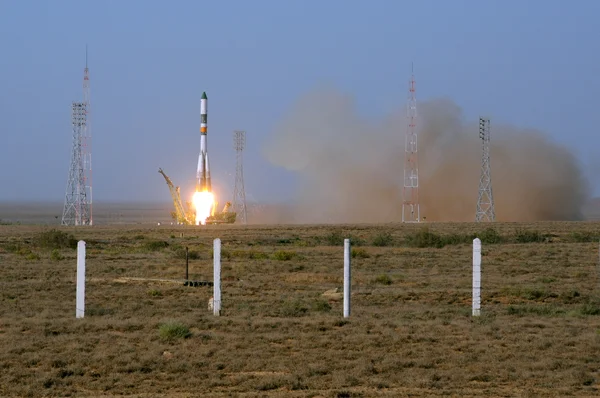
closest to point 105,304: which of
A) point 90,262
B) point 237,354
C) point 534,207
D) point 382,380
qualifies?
point 237,354

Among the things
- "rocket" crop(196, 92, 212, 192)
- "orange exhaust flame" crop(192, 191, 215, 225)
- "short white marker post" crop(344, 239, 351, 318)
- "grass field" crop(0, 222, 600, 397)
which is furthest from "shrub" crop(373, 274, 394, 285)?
"orange exhaust flame" crop(192, 191, 215, 225)

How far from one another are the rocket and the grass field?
2075 inches

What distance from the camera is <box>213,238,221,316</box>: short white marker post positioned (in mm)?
14633

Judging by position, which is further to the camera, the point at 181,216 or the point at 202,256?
the point at 181,216

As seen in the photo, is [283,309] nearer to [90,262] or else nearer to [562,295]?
[562,295]

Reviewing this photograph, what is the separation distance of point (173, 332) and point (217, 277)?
2.24 metres

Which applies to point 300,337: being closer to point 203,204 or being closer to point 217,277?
point 217,277

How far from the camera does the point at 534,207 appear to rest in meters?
99.0

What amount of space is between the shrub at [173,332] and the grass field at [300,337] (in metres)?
0.02

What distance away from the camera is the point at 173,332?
12.6 metres

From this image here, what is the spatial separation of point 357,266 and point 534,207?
7408 cm

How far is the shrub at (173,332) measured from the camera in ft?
41.2

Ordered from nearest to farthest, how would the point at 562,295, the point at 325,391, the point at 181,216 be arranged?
the point at 325,391
the point at 562,295
the point at 181,216

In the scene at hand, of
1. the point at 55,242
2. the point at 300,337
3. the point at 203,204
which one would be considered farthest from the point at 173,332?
the point at 203,204
